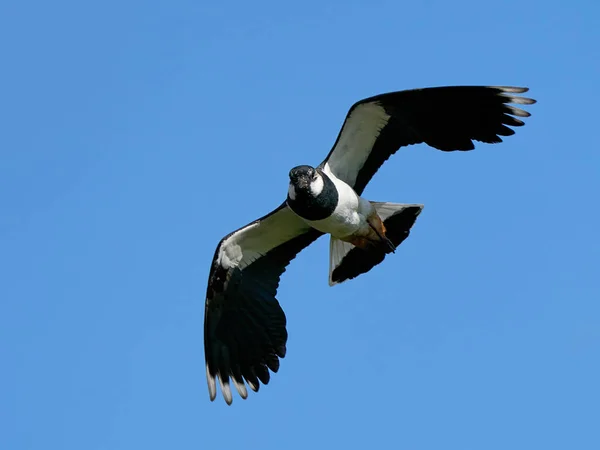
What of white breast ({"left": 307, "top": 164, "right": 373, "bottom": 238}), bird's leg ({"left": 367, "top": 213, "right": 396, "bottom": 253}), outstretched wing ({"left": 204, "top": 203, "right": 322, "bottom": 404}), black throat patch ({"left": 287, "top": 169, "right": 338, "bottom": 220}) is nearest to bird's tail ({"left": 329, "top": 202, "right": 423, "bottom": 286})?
bird's leg ({"left": 367, "top": 213, "right": 396, "bottom": 253})

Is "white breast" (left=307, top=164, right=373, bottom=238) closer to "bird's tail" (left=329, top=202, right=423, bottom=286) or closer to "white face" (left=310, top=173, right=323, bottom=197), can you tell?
"bird's tail" (left=329, top=202, right=423, bottom=286)

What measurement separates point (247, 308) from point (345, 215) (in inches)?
66.7

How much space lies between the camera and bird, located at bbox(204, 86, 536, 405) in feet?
38.6

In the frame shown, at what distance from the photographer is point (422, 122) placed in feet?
39.6

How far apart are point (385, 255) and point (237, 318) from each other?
1826 millimetres

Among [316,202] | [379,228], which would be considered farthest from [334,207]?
[379,228]

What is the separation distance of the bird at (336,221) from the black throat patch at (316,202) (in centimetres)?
1

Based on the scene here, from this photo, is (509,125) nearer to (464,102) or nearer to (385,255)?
(464,102)

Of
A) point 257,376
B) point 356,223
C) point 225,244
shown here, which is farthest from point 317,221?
point 257,376

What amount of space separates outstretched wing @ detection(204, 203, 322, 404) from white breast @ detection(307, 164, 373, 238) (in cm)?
59

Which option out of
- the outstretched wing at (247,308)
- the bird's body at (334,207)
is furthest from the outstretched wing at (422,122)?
the outstretched wing at (247,308)

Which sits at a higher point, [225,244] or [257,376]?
[225,244]

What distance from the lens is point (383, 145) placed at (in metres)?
12.4

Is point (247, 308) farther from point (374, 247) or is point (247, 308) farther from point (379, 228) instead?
point (379, 228)
